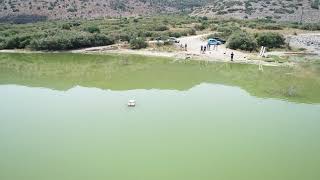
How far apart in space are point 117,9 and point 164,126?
68.6m

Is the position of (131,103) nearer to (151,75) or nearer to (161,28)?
(151,75)

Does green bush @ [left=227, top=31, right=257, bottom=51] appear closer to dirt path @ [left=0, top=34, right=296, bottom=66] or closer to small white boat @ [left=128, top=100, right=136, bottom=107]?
dirt path @ [left=0, top=34, right=296, bottom=66]

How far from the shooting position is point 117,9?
86.0m

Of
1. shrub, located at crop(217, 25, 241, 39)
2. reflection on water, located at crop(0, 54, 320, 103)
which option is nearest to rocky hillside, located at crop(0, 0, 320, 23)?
shrub, located at crop(217, 25, 241, 39)

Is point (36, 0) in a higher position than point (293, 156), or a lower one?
higher

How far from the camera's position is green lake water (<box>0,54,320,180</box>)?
1589cm

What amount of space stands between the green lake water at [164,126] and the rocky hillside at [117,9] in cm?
4394

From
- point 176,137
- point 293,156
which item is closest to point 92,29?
point 176,137

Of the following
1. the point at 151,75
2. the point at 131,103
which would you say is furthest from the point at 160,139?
the point at 151,75

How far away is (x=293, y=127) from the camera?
67.0 ft

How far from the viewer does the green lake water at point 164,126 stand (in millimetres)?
15894

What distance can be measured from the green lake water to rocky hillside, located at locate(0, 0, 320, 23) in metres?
43.9

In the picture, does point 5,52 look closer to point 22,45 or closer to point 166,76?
point 22,45

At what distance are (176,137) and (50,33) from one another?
31886 millimetres
